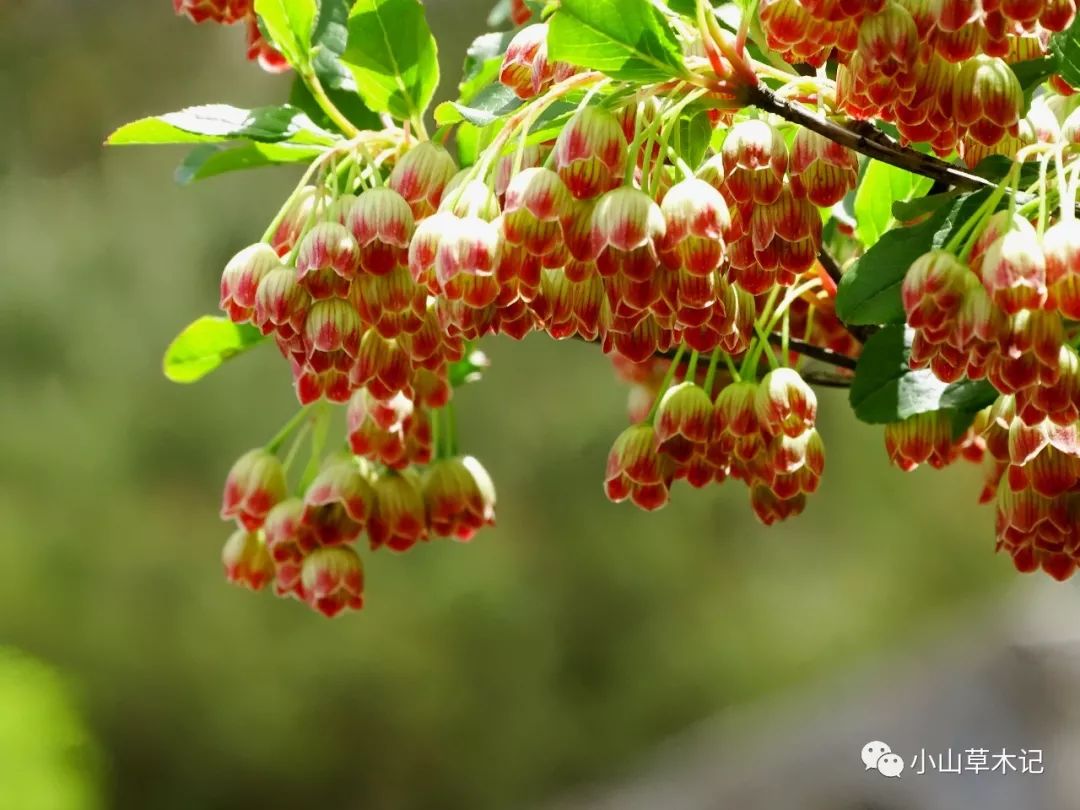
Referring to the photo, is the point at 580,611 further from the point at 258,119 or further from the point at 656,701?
the point at 258,119

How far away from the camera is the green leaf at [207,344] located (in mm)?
659

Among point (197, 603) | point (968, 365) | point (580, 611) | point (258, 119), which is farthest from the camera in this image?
point (580, 611)

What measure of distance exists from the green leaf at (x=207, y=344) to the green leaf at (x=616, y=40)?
1.01 ft

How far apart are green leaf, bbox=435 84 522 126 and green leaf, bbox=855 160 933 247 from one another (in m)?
0.17

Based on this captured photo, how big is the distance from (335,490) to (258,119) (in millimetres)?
195

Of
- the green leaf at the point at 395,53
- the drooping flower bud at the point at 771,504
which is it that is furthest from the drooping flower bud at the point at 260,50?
the drooping flower bud at the point at 771,504

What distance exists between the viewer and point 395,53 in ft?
1.67

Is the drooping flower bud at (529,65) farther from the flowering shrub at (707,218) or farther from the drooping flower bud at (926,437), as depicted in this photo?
the drooping flower bud at (926,437)

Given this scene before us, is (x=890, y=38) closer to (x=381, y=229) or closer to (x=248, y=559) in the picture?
(x=381, y=229)

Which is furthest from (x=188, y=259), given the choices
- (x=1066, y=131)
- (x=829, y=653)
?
(x=1066, y=131)

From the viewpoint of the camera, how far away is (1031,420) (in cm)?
38

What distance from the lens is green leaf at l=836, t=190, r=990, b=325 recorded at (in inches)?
17.0

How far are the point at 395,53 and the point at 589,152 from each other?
17cm

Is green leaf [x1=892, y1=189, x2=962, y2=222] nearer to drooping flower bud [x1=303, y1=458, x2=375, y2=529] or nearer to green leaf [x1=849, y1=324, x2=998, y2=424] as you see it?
green leaf [x1=849, y1=324, x2=998, y2=424]
